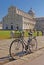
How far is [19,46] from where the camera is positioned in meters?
7.97

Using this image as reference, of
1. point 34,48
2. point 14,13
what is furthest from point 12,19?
point 34,48

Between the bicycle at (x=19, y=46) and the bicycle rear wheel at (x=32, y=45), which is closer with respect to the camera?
the bicycle at (x=19, y=46)

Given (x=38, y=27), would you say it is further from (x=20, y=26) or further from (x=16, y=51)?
(x=16, y=51)

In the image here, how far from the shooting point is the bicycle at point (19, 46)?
7.28 metres

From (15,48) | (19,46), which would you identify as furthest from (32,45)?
(15,48)

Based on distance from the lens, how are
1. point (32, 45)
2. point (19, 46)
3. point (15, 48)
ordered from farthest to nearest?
point (32, 45) → point (19, 46) → point (15, 48)

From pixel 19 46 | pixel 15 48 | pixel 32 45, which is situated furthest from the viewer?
pixel 32 45

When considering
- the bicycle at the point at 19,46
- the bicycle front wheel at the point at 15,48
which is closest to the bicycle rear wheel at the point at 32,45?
the bicycle at the point at 19,46

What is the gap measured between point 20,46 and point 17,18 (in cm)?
8081

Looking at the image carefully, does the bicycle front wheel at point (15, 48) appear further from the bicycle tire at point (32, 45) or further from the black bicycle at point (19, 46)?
the bicycle tire at point (32, 45)

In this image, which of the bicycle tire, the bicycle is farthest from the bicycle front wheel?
the bicycle tire

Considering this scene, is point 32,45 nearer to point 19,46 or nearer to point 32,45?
point 32,45

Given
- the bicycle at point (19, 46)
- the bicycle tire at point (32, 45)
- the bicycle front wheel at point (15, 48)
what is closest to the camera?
the bicycle front wheel at point (15, 48)

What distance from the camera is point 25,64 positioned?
6145mm
